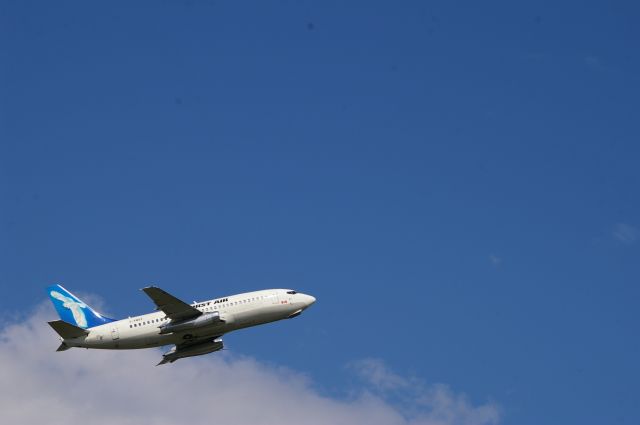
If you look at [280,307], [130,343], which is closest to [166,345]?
[130,343]

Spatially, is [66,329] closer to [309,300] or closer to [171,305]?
[171,305]

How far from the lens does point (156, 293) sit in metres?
100

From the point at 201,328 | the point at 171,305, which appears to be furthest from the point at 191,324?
the point at 171,305

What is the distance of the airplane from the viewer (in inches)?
4021

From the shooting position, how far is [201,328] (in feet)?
338

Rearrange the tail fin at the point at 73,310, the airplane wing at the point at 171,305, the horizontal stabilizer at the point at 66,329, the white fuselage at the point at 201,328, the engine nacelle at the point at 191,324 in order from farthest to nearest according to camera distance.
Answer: the tail fin at the point at 73,310 → the white fuselage at the point at 201,328 → the engine nacelle at the point at 191,324 → the horizontal stabilizer at the point at 66,329 → the airplane wing at the point at 171,305

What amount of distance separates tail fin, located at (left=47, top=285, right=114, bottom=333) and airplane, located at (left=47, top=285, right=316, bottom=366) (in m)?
0.13

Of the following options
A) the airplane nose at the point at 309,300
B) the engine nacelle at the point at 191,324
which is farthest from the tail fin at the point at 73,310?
the airplane nose at the point at 309,300

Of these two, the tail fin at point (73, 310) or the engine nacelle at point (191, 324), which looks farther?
the tail fin at point (73, 310)

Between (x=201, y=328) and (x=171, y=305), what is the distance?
3.67 m

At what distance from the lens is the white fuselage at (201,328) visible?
102438 mm

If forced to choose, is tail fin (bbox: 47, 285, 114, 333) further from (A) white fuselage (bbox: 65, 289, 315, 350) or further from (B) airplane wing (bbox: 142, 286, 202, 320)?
(B) airplane wing (bbox: 142, 286, 202, 320)

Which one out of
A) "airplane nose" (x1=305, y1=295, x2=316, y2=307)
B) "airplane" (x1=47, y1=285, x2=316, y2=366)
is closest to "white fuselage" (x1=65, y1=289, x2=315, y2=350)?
"airplane" (x1=47, y1=285, x2=316, y2=366)

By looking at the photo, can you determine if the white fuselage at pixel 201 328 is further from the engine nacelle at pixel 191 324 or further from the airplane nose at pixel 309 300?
the airplane nose at pixel 309 300
